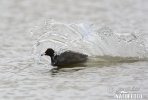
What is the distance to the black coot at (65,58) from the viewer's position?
11.8 m

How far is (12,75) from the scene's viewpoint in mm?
11039

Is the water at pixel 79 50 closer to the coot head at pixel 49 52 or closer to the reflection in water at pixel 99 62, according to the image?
the reflection in water at pixel 99 62

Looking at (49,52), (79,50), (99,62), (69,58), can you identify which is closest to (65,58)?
(69,58)

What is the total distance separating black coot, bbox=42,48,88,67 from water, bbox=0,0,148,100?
19 cm

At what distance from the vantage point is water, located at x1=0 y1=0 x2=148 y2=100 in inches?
386

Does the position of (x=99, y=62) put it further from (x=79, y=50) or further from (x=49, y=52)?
(x=49, y=52)

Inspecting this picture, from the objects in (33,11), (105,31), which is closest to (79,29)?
(105,31)

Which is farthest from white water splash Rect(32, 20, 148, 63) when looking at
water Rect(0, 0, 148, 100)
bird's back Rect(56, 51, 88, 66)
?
bird's back Rect(56, 51, 88, 66)

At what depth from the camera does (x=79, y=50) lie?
12281 mm

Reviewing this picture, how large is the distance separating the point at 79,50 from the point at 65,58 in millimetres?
509

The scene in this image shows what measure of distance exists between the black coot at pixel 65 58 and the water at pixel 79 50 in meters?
0.19

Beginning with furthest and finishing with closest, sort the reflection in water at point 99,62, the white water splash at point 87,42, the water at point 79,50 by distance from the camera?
the white water splash at point 87,42, the reflection in water at point 99,62, the water at point 79,50

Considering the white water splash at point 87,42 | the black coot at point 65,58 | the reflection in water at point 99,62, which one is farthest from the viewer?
the white water splash at point 87,42

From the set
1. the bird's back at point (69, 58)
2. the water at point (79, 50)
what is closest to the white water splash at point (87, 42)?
the water at point (79, 50)
